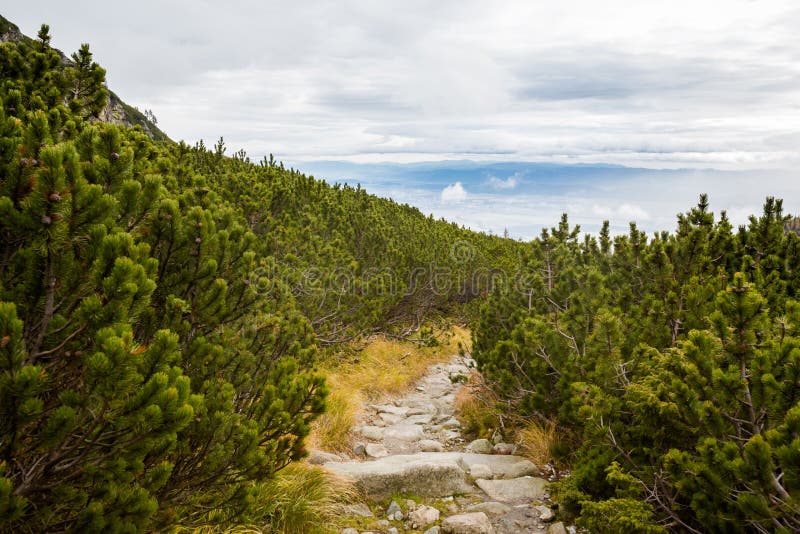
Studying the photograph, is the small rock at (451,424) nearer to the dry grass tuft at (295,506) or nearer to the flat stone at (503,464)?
the flat stone at (503,464)

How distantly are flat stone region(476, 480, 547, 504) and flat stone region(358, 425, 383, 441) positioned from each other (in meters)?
2.14

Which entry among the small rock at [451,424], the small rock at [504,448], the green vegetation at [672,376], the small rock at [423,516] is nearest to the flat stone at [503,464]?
the small rock at [504,448]

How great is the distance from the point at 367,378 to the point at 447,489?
441cm

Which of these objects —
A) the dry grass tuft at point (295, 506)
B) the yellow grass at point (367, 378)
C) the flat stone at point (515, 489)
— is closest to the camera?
the dry grass tuft at point (295, 506)

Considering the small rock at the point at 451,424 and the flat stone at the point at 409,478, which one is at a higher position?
the flat stone at the point at 409,478

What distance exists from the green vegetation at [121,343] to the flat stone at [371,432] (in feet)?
7.04

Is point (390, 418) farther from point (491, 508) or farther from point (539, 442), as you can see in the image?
point (491, 508)

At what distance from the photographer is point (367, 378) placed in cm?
948

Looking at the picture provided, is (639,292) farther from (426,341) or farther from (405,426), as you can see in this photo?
(426,341)

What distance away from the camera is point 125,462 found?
2.34 m

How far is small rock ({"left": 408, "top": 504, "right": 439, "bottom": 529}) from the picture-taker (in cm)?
459

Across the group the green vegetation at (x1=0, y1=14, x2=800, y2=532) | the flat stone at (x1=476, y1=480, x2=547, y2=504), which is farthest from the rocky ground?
the green vegetation at (x1=0, y1=14, x2=800, y2=532)

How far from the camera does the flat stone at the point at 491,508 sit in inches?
188

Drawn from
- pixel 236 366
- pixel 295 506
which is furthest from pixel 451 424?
pixel 236 366
